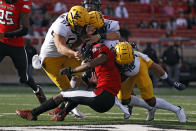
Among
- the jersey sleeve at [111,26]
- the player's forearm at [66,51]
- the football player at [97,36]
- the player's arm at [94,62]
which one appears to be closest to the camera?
the player's arm at [94,62]

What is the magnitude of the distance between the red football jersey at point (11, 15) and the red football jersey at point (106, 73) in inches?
88.2

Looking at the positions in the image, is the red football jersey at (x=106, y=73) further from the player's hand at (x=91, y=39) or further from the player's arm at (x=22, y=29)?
the player's arm at (x=22, y=29)

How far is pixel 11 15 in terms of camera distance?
28.7 feet

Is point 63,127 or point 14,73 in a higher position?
point 63,127

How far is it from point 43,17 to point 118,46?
14.1m

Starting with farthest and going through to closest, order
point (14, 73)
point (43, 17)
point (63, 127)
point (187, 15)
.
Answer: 1. point (187, 15)
2. point (43, 17)
3. point (14, 73)
4. point (63, 127)

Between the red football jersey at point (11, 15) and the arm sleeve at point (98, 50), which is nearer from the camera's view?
the arm sleeve at point (98, 50)

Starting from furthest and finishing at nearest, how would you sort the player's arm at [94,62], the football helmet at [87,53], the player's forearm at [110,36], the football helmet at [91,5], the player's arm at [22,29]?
the player's arm at [22,29]
the football helmet at [91,5]
the player's forearm at [110,36]
the football helmet at [87,53]
the player's arm at [94,62]

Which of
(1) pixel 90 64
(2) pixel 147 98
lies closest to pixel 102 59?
Result: (1) pixel 90 64

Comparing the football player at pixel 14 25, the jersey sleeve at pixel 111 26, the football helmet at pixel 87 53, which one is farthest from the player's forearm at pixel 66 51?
the football player at pixel 14 25

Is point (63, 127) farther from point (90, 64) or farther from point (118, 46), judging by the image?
point (118, 46)

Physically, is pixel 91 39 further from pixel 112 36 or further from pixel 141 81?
pixel 141 81

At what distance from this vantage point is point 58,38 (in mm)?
7273

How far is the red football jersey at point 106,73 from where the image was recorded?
688 centimetres
